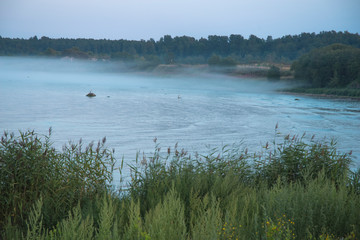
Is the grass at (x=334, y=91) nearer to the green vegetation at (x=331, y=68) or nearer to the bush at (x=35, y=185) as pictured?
the green vegetation at (x=331, y=68)

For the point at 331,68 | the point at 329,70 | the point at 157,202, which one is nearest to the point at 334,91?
the point at 329,70

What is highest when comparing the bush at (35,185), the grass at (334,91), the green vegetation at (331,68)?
the green vegetation at (331,68)

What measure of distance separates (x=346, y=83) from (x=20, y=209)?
57.8m

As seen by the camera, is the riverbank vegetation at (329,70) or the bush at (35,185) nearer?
the bush at (35,185)

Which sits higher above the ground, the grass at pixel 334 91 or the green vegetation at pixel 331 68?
the green vegetation at pixel 331 68

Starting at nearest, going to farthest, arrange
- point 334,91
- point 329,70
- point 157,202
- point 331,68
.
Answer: point 157,202 → point 334,91 → point 329,70 → point 331,68

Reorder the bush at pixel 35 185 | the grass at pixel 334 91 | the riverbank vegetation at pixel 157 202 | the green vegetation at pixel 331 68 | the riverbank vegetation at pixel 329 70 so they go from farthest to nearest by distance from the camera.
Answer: the green vegetation at pixel 331 68, the riverbank vegetation at pixel 329 70, the grass at pixel 334 91, the bush at pixel 35 185, the riverbank vegetation at pixel 157 202

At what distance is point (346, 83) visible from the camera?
186ft

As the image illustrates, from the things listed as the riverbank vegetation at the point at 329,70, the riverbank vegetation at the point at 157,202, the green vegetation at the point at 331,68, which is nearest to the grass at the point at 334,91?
the riverbank vegetation at the point at 329,70

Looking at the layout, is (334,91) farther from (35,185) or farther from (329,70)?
(35,185)

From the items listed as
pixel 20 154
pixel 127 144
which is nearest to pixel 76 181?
pixel 20 154

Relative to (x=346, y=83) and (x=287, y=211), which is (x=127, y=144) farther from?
(x=346, y=83)

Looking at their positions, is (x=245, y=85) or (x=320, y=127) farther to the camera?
(x=245, y=85)

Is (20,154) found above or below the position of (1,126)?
above
